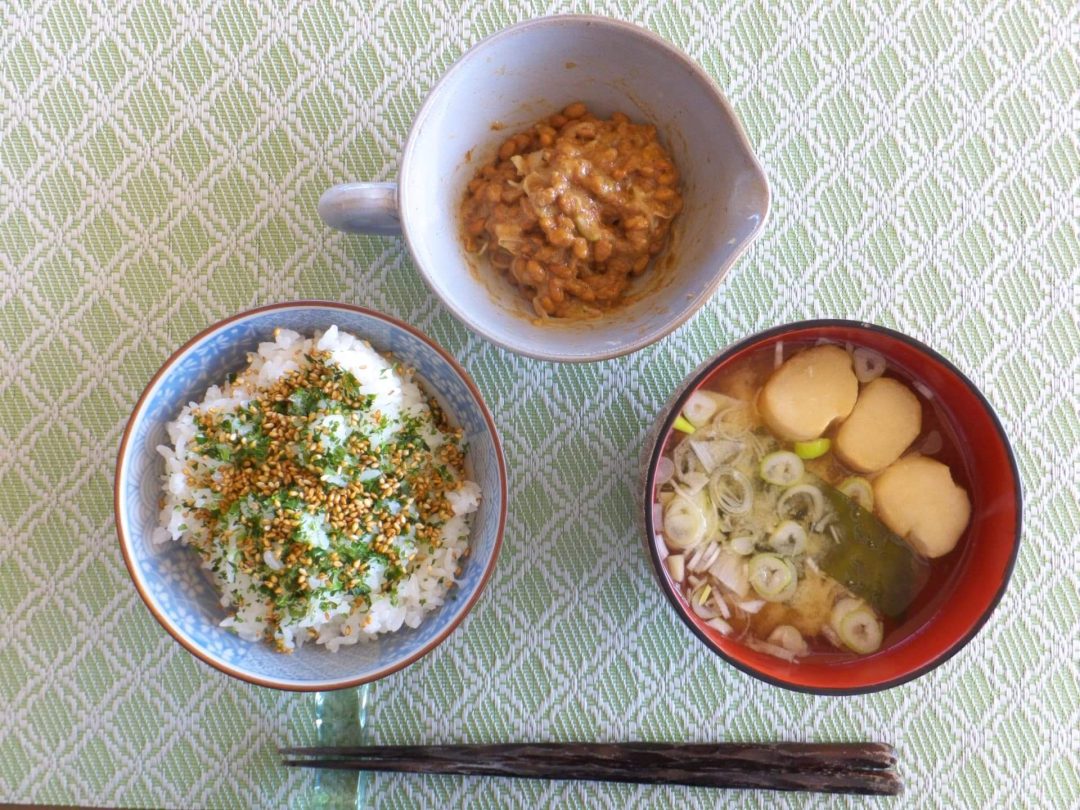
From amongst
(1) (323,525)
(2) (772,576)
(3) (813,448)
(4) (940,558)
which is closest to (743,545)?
(2) (772,576)

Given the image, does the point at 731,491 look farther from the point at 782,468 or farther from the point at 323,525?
the point at 323,525

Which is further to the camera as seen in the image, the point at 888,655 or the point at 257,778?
the point at 257,778

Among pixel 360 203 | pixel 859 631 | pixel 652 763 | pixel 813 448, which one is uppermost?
pixel 360 203

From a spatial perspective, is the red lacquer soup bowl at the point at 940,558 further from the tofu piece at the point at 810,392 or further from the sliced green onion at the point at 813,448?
the sliced green onion at the point at 813,448

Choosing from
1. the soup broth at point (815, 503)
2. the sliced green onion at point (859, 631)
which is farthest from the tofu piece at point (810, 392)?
the sliced green onion at point (859, 631)

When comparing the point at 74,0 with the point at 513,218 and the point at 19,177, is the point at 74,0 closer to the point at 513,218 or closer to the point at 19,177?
the point at 19,177

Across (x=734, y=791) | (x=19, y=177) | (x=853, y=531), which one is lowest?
(x=734, y=791)

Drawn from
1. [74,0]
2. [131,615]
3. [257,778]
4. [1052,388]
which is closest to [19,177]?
[74,0]
